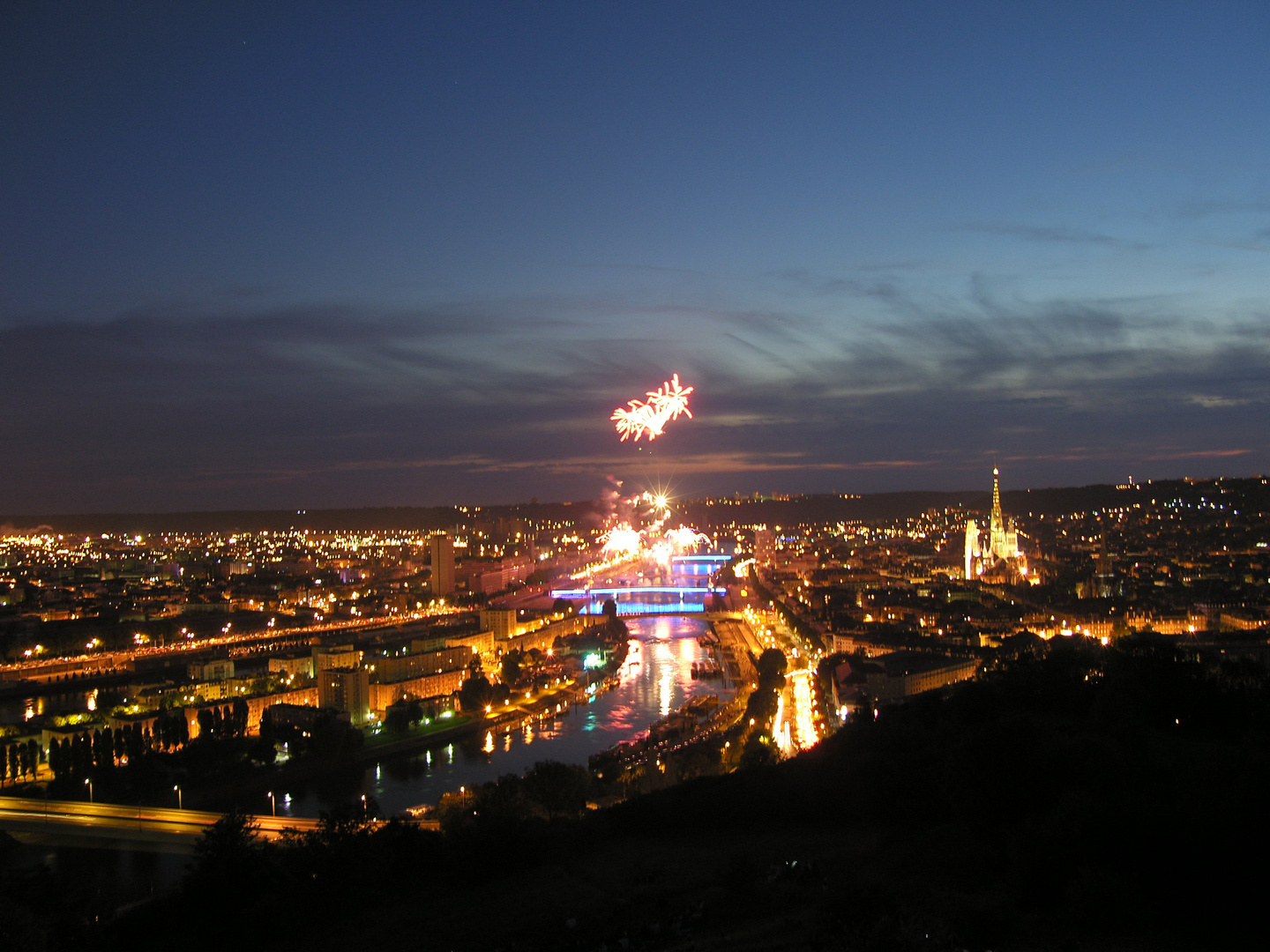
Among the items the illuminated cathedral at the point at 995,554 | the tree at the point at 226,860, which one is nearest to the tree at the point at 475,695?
the tree at the point at 226,860

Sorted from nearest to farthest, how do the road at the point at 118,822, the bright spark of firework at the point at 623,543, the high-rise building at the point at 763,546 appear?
the road at the point at 118,822, the high-rise building at the point at 763,546, the bright spark of firework at the point at 623,543

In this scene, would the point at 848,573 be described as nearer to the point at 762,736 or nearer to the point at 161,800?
the point at 762,736

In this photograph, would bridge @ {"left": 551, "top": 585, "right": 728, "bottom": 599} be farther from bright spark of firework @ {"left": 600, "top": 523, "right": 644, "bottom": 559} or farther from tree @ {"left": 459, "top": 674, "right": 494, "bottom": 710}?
bright spark of firework @ {"left": 600, "top": 523, "right": 644, "bottom": 559}

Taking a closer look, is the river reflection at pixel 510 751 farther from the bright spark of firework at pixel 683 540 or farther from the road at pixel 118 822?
the bright spark of firework at pixel 683 540

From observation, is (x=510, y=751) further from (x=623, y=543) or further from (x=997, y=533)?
(x=623, y=543)

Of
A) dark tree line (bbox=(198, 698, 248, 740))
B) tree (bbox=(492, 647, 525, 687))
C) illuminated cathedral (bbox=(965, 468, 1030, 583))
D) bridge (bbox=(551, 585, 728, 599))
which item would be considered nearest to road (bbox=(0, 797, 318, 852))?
dark tree line (bbox=(198, 698, 248, 740))

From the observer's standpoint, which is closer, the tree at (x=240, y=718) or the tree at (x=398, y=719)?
the tree at (x=240, y=718)
